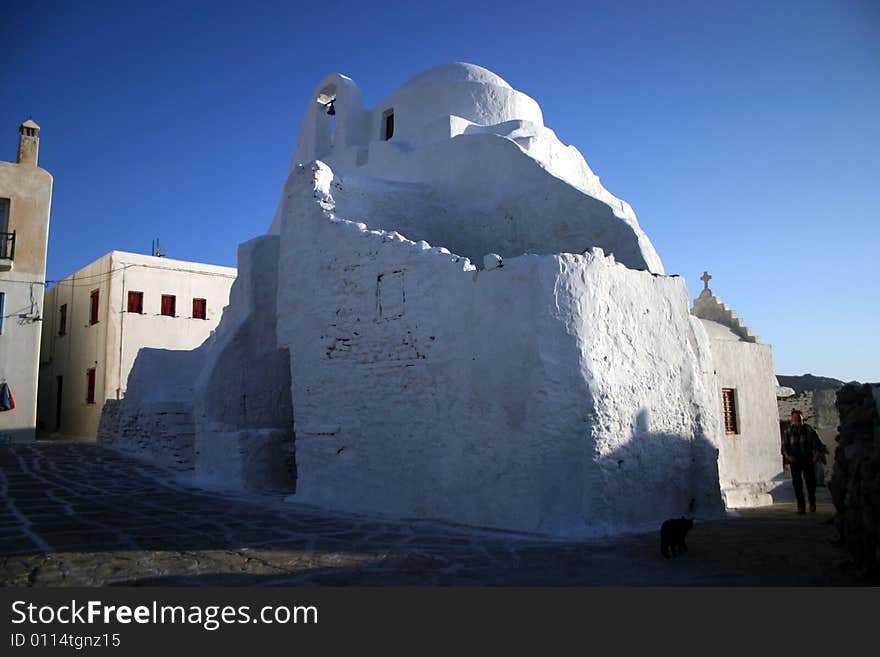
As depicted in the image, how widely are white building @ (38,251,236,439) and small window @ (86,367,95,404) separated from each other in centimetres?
3

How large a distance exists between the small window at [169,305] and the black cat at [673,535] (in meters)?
19.5

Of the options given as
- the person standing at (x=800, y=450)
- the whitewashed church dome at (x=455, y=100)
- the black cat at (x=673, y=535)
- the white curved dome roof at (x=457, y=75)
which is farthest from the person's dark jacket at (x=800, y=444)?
the white curved dome roof at (x=457, y=75)

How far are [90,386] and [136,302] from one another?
2.99 metres

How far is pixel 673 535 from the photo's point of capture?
5102mm

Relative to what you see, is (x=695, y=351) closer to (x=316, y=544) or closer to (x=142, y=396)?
(x=316, y=544)

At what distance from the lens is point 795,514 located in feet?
27.1

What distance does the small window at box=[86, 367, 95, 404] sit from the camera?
67.1ft

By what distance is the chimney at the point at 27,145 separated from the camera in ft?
59.6

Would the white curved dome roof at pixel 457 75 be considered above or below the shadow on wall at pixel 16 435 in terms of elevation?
above

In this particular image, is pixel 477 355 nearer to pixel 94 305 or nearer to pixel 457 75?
pixel 457 75

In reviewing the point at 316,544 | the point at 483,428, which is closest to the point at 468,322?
the point at 483,428

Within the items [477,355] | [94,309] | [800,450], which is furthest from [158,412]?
[800,450]

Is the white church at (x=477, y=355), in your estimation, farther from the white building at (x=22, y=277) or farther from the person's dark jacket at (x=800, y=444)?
the white building at (x=22, y=277)

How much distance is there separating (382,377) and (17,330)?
1414 cm
